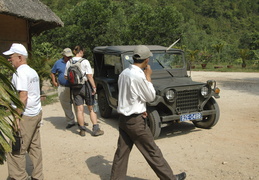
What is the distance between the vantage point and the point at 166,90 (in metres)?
5.36

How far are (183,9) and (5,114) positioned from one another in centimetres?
6983

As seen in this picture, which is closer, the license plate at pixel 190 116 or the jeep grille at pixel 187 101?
the license plate at pixel 190 116

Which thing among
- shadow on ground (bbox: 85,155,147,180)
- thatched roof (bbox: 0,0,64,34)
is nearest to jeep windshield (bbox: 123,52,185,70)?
shadow on ground (bbox: 85,155,147,180)

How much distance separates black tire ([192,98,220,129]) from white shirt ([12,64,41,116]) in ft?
12.6

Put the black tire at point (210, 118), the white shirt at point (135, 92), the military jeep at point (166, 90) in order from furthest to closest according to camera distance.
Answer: the black tire at point (210, 118)
the military jeep at point (166, 90)
the white shirt at point (135, 92)

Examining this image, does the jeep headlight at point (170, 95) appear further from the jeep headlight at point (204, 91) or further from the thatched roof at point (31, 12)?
the thatched roof at point (31, 12)

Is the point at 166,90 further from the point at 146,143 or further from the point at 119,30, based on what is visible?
the point at 119,30

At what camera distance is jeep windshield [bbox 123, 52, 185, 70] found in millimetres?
6319

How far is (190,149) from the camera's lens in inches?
194

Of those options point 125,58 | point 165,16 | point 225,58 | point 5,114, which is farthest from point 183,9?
point 5,114

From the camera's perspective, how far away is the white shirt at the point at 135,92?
3102 mm

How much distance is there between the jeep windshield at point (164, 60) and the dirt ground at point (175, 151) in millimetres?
1431

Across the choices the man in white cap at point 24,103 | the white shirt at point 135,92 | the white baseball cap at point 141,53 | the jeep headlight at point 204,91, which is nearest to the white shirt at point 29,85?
the man in white cap at point 24,103

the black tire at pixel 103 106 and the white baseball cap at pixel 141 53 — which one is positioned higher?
the white baseball cap at pixel 141 53
